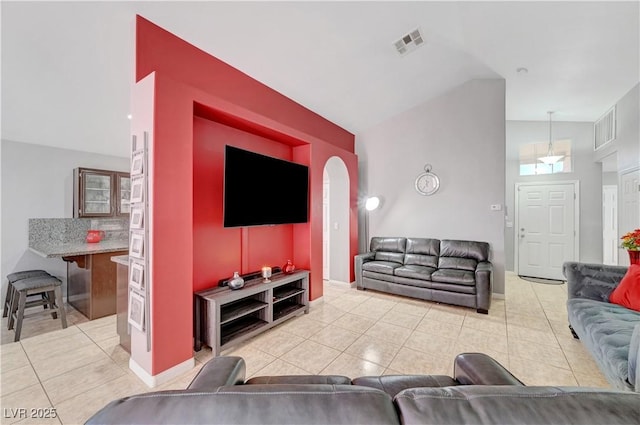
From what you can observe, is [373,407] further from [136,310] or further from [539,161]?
[539,161]

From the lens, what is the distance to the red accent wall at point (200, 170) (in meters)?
2.03

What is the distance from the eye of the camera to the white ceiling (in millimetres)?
2107

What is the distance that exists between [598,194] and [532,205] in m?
0.95

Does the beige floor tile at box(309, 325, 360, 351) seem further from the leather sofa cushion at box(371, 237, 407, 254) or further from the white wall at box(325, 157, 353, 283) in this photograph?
the leather sofa cushion at box(371, 237, 407, 254)

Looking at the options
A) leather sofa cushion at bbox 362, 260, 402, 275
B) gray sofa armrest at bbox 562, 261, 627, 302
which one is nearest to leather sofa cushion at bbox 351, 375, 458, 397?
gray sofa armrest at bbox 562, 261, 627, 302

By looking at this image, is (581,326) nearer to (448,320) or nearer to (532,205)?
(448,320)

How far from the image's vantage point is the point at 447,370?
85.7 inches

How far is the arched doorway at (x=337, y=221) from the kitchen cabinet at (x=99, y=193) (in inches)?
121

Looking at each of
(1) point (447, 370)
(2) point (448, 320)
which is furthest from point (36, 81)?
(2) point (448, 320)

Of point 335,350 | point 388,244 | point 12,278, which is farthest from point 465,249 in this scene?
point 12,278

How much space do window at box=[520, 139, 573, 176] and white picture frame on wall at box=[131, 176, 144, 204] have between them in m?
6.52

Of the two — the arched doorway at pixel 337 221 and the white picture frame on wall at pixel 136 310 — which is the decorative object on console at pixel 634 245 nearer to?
the arched doorway at pixel 337 221

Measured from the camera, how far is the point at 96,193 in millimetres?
3795

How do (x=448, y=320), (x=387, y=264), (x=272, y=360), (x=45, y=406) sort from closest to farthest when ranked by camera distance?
(x=45, y=406) < (x=272, y=360) < (x=448, y=320) < (x=387, y=264)
